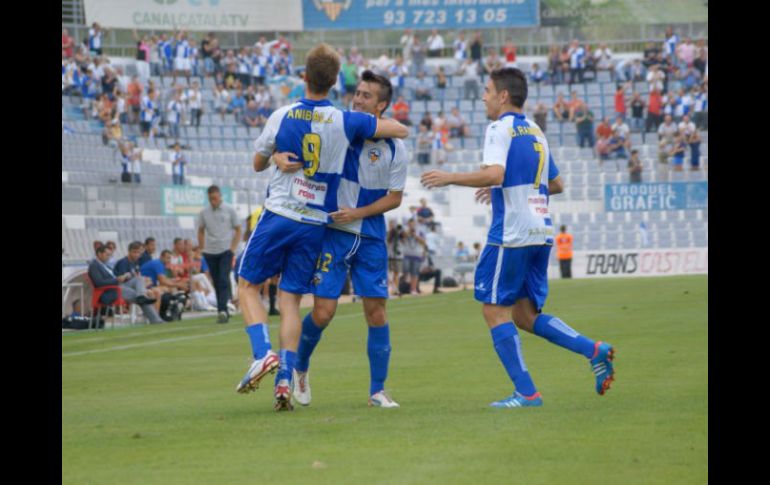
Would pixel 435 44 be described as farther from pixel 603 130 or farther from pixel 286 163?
pixel 286 163

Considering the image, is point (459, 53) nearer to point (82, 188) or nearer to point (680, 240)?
point (680, 240)

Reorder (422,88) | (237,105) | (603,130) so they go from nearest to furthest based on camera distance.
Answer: (603,130), (237,105), (422,88)

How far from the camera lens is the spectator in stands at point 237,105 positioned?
45.4m

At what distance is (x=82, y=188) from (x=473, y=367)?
17.1 metres

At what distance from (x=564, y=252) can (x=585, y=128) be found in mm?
7553

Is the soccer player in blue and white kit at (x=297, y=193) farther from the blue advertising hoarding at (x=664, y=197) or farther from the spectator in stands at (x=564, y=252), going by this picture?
the blue advertising hoarding at (x=664, y=197)

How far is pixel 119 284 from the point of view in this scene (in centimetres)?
2125

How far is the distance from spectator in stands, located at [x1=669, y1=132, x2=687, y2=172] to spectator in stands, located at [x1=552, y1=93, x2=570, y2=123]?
3.82 meters

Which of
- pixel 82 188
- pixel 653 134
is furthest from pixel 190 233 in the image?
pixel 653 134

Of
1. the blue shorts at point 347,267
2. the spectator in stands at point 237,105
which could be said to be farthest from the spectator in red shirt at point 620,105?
the blue shorts at point 347,267

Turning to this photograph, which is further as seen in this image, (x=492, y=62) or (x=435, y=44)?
(x=435, y=44)

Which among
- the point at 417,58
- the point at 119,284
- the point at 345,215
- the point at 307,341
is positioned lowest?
the point at 119,284

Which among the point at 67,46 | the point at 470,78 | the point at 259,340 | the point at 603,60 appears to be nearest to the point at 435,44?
the point at 470,78

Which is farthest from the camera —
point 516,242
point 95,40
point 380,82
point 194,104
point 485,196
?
point 194,104
